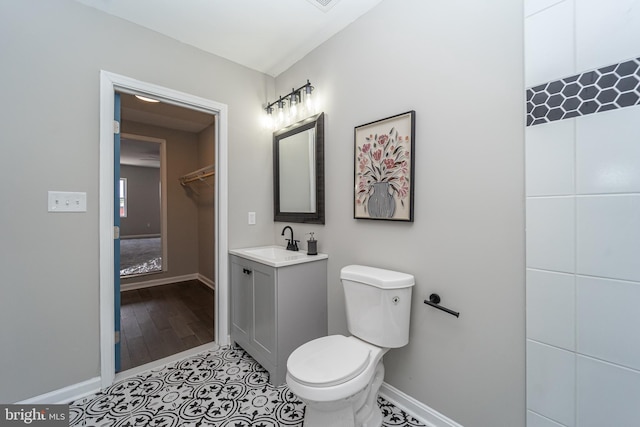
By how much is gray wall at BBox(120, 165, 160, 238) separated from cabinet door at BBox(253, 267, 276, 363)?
8792mm

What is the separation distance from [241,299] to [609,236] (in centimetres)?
216

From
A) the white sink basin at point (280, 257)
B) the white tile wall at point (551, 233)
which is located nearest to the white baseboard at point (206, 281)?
the white sink basin at point (280, 257)

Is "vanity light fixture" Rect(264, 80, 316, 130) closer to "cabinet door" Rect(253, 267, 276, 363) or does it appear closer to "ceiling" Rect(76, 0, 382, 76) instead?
"ceiling" Rect(76, 0, 382, 76)

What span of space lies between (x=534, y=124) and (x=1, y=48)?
2.73 meters

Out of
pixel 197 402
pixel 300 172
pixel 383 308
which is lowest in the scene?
pixel 197 402

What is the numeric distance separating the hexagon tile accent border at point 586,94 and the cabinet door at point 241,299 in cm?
190

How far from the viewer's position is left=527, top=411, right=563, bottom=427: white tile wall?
3.27ft

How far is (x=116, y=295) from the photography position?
71.8 inches

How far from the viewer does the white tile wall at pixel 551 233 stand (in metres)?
0.96

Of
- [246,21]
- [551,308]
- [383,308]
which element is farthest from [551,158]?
[246,21]

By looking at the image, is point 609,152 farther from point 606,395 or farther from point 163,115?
point 163,115

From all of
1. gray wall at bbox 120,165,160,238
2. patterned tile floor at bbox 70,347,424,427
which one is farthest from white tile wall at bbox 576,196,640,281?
gray wall at bbox 120,165,160,238

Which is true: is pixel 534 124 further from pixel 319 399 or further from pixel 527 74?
pixel 319 399

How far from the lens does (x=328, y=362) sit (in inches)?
48.1
